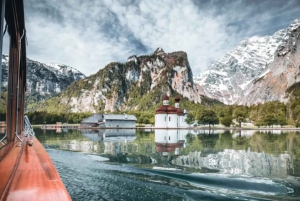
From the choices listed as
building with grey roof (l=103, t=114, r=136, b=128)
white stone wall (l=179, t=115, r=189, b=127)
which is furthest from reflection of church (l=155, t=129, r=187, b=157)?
white stone wall (l=179, t=115, r=189, b=127)

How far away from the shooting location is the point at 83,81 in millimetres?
193750

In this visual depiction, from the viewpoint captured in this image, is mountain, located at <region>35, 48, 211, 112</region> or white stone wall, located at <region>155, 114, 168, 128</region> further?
mountain, located at <region>35, 48, 211, 112</region>

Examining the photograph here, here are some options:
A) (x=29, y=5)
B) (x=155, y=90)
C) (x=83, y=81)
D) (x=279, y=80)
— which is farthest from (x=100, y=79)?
(x=29, y=5)

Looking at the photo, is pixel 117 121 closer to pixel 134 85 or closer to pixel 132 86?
pixel 132 86

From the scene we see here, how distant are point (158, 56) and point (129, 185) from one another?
192 meters

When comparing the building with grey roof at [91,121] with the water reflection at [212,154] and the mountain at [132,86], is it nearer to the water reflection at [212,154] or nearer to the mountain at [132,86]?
the water reflection at [212,154]

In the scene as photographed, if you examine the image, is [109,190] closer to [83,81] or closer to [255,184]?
[255,184]

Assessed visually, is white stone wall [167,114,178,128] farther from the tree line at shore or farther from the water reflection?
the water reflection

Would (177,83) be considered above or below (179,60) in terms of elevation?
below

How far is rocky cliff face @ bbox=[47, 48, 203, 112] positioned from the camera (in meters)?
163

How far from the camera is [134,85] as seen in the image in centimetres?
18350

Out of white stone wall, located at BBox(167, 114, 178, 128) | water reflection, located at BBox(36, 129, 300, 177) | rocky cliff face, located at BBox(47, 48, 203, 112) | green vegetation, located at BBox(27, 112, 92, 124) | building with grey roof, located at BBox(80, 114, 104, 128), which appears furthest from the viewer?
rocky cliff face, located at BBox(47, 48, 203, 112)

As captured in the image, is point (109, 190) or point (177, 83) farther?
point (177, 83)

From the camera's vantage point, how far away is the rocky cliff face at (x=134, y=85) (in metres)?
163
